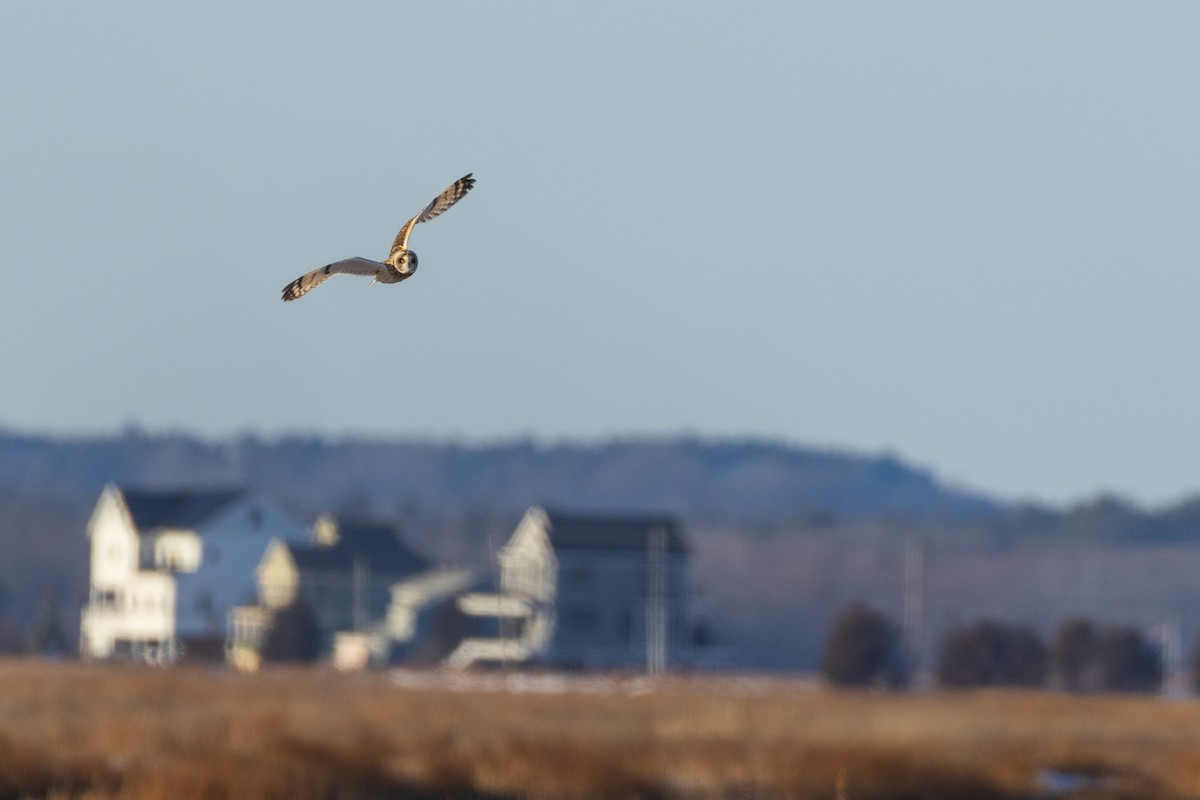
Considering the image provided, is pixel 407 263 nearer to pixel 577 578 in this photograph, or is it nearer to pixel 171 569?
pixel 577 578

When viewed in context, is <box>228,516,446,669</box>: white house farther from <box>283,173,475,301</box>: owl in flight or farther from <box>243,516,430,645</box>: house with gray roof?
<box>283,173,475,301</box>: owl in flight

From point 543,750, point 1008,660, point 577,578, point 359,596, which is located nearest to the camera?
point 543,750

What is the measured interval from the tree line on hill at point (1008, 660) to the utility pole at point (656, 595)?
12451 mm

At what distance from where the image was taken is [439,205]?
16203 mm

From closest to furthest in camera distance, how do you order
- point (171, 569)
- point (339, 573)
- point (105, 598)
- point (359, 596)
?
point (171, 569), point (359, 596), point (339, 573), point (105, 598)

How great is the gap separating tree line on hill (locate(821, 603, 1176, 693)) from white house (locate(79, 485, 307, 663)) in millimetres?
28551

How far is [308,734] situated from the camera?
4000 cm

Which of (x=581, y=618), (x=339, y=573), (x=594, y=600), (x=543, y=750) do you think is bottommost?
(x=543, y=750)

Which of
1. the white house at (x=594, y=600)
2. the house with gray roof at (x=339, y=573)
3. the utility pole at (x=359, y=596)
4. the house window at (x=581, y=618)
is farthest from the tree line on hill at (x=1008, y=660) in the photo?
the utility pole at (x=359, y=596)

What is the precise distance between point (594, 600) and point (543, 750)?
6512cm

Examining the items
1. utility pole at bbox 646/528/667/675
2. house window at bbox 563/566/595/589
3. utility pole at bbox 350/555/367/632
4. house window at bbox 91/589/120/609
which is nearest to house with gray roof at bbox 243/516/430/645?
utility pole at bbox 350/555/367/632

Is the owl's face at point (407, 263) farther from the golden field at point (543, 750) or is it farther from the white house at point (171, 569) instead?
the white house at point (171, 569)

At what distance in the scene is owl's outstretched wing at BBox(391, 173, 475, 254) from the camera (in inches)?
603

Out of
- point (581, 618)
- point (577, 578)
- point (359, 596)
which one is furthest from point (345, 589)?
point (581, 618)
